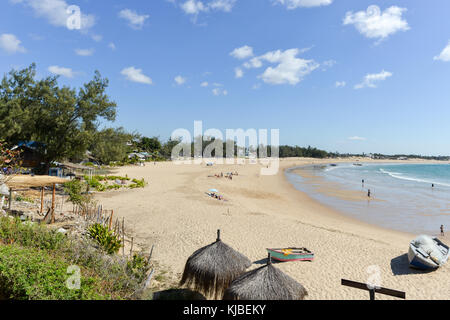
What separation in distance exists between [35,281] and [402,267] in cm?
1275

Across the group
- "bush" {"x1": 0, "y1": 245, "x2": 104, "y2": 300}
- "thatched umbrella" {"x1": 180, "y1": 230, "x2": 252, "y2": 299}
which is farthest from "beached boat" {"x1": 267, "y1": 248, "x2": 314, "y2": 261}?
"bush" {"x1": 0, "y1": 245, "x2": 104, "y2": 300}

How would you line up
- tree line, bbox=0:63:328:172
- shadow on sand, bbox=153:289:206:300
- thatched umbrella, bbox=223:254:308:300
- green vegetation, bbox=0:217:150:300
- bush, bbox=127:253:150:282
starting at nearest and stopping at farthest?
green vegetation, bbox=0:217:150:300 → thatched umbrella, bbox=223:254:308:300 → shadow on sand, bbox=153:289:206:300 → bush, bbox=127:253:150:282 → tree line, bbox=0:63:328:172

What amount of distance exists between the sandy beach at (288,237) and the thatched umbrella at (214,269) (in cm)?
242

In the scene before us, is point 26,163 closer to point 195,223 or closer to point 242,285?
point 195,223

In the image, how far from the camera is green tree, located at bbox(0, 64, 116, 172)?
2192cm

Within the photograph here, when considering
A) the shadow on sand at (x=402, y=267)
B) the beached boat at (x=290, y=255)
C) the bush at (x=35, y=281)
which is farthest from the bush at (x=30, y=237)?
the shadow on sand at (x=402, y=267)

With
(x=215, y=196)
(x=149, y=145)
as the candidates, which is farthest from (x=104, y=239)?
(x=149, y=145)

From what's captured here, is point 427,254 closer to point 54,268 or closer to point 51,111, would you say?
point 54,268

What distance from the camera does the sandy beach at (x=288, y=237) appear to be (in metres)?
9.69

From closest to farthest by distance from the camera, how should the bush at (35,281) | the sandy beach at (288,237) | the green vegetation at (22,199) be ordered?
1. the bush at (35,281)
2. the sandy beach at (288,237)
3. the green vegetation at (22,199)

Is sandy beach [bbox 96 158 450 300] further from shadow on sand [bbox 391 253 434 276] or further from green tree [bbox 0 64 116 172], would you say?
green tree [bbox 0 64 116 172]

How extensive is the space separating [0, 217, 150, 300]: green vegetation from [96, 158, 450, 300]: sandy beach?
2.27 m

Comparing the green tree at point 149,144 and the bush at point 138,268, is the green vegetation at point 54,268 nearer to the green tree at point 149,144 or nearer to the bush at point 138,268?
the bush at point 138,268
